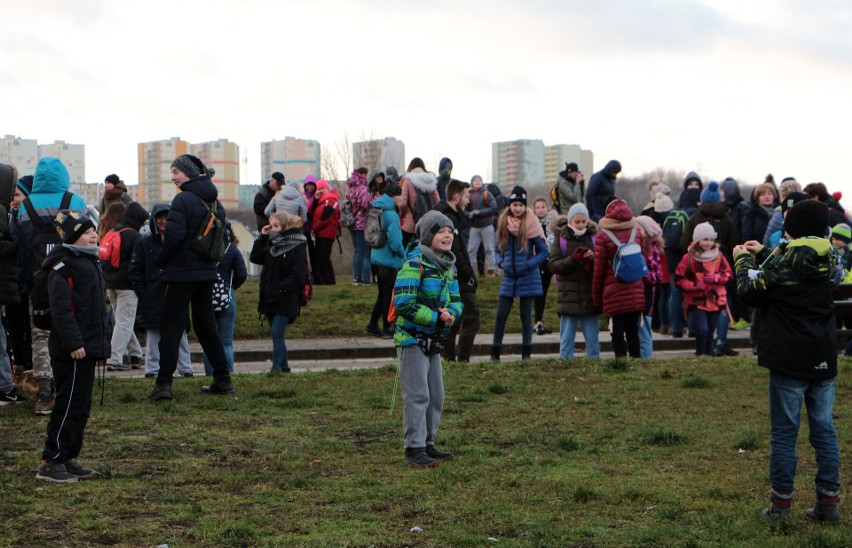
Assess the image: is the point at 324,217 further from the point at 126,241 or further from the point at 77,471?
the point at 77,471

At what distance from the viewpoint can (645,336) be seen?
1498 centimetres

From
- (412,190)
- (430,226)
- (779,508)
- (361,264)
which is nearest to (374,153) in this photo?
(361,264)

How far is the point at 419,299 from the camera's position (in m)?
8.70

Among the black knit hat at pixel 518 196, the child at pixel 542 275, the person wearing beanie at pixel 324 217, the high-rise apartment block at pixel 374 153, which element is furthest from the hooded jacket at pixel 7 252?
the high-rise apartment block at pixel 374 153

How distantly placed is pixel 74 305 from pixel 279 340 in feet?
18.2

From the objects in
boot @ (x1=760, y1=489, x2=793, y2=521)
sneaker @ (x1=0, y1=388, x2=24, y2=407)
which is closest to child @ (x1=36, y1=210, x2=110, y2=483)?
sneaker @ (x1=0, y1=388, x2=24, y2=407)

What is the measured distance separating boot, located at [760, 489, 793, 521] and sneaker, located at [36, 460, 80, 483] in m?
4.41

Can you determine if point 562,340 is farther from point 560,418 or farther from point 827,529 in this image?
point 827,529

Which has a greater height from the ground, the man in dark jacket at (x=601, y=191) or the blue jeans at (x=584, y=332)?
the man in dark jacket at (x=601, y=191)

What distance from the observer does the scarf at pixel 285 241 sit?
13.3 metres

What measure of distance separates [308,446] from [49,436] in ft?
6.86

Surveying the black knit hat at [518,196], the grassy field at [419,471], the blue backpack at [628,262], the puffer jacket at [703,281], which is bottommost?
the grassy field at [419,471]

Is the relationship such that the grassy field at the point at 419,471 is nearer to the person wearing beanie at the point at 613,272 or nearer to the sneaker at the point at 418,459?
the sneaker at the point at 418,459

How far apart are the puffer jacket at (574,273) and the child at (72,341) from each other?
24.2 ft
